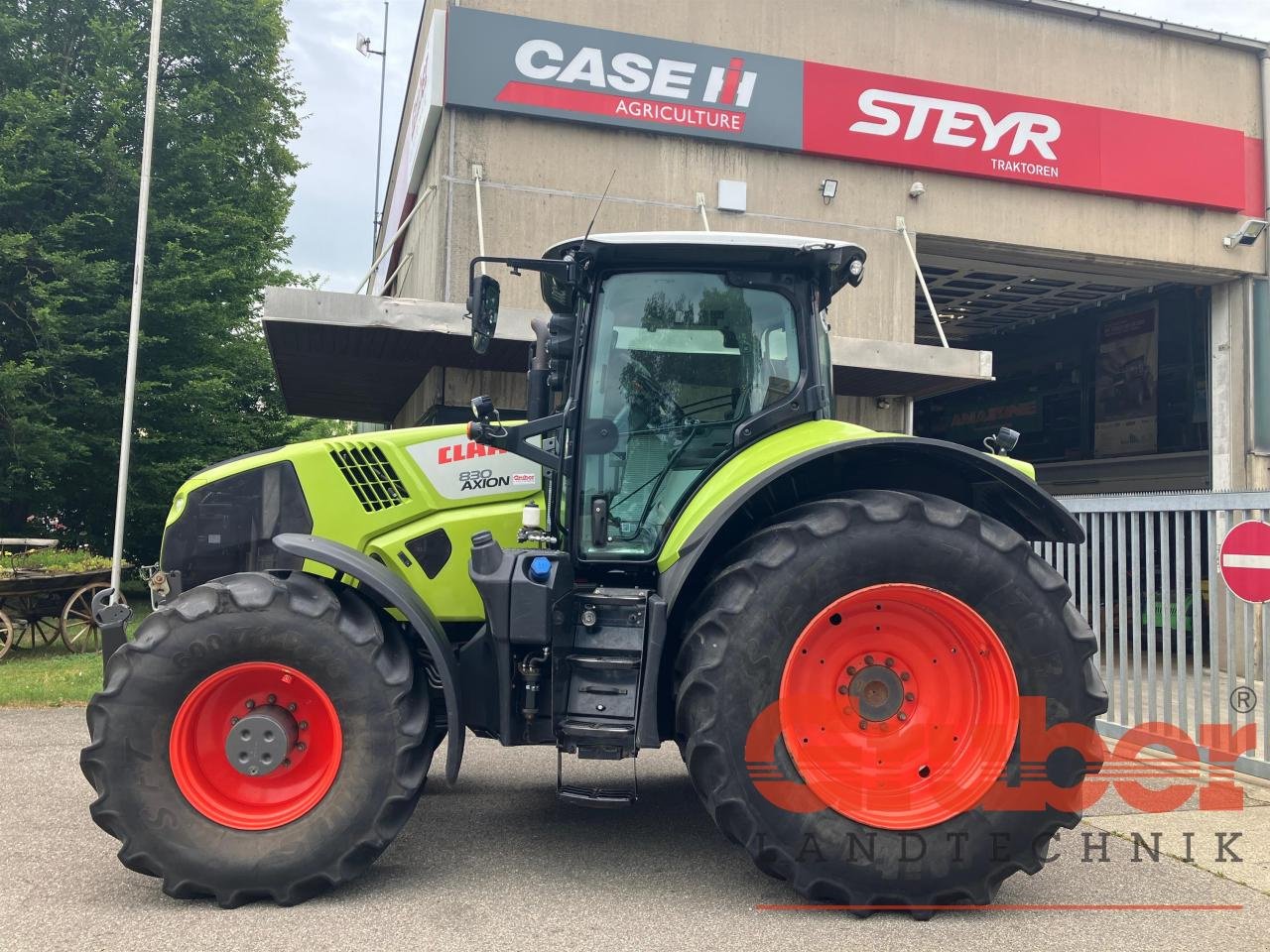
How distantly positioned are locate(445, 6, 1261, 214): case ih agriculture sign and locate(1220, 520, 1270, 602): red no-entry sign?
8.07 m

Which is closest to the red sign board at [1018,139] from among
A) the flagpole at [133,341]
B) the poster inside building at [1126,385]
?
the poster inside building at [1126,385]

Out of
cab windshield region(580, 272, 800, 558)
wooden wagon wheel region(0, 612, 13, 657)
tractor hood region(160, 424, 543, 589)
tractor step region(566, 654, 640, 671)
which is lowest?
wooden wagon wheel region(0, 612, 13, 657)

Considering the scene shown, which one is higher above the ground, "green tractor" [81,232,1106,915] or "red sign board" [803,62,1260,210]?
"red sign board" [803,62,1260,210]

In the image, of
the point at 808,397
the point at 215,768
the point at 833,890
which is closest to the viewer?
the point at 833,890

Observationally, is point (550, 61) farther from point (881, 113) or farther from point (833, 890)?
point (833, 890)

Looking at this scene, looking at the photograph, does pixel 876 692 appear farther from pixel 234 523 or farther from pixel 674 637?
pixel 234 523

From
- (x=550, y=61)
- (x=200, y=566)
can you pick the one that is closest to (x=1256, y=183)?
(x=550, y=61)

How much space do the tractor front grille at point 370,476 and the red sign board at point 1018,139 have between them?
31.2ft

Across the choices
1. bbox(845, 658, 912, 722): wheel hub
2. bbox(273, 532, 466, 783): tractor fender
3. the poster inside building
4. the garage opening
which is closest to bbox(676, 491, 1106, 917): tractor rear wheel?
bbox(845, 658, 912, 722): wheel hub

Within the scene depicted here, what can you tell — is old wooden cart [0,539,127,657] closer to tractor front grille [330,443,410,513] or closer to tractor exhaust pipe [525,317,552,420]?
tractor front grille [330,443,410,513]

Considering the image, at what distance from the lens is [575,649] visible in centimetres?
387

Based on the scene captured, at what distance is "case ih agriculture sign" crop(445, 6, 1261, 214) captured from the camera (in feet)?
36.3

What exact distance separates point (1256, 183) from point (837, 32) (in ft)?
23.0

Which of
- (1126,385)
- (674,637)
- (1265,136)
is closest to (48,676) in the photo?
(674,637)
